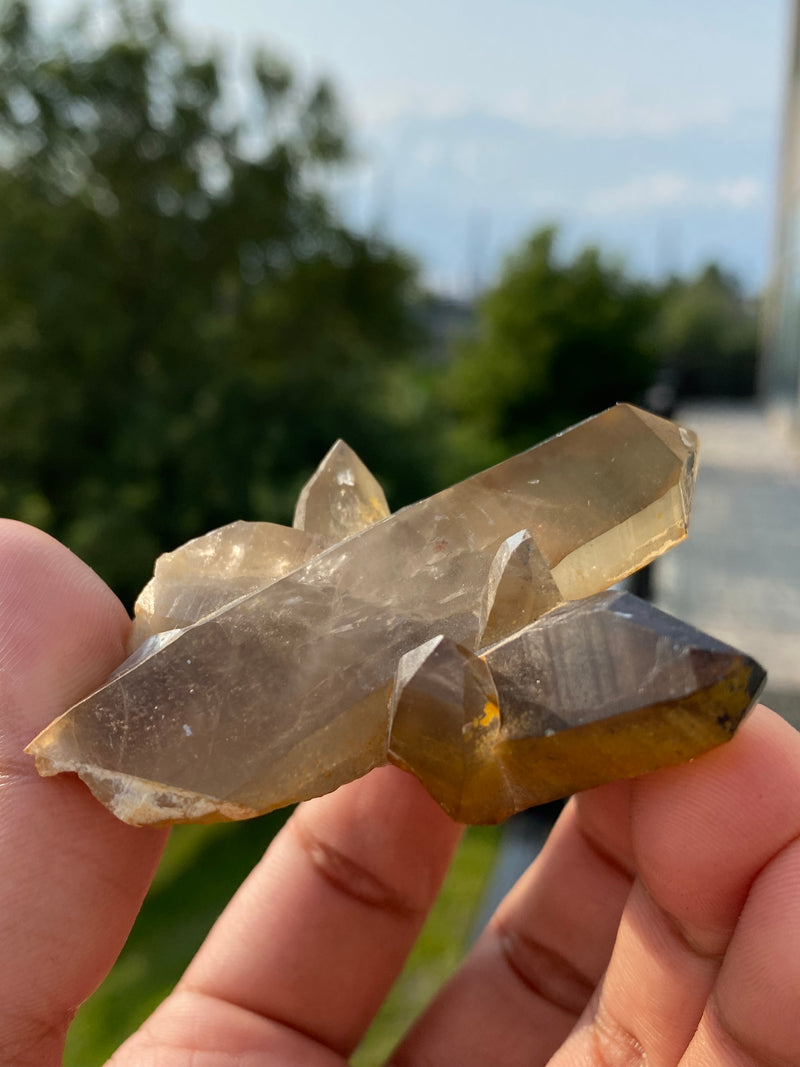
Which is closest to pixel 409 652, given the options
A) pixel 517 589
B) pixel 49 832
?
pixel 517 589

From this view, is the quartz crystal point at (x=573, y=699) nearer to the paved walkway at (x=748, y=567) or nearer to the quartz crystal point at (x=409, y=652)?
the quartz crystal point at (x=409, y=652)

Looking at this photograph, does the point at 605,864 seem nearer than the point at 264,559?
No

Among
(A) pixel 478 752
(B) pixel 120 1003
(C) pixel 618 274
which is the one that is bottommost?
(B) pixel 120 1003

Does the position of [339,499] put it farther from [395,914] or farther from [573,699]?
[395,914]

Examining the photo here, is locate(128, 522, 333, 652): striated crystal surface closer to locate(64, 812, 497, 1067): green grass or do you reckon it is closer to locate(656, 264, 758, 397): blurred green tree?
locate(64, 812, 497, 1067): green grass

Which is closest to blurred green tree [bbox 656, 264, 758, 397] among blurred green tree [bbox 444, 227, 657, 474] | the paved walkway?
blurred green tree [bbox 444, 227, 657, 474]

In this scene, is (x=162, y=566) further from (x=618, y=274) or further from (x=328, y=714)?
(x=618, y=274)

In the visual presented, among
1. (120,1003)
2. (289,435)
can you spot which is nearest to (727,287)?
(289,435)

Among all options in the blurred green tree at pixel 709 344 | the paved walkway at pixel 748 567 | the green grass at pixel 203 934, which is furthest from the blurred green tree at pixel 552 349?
the blurred green tree at pixel 709 344
